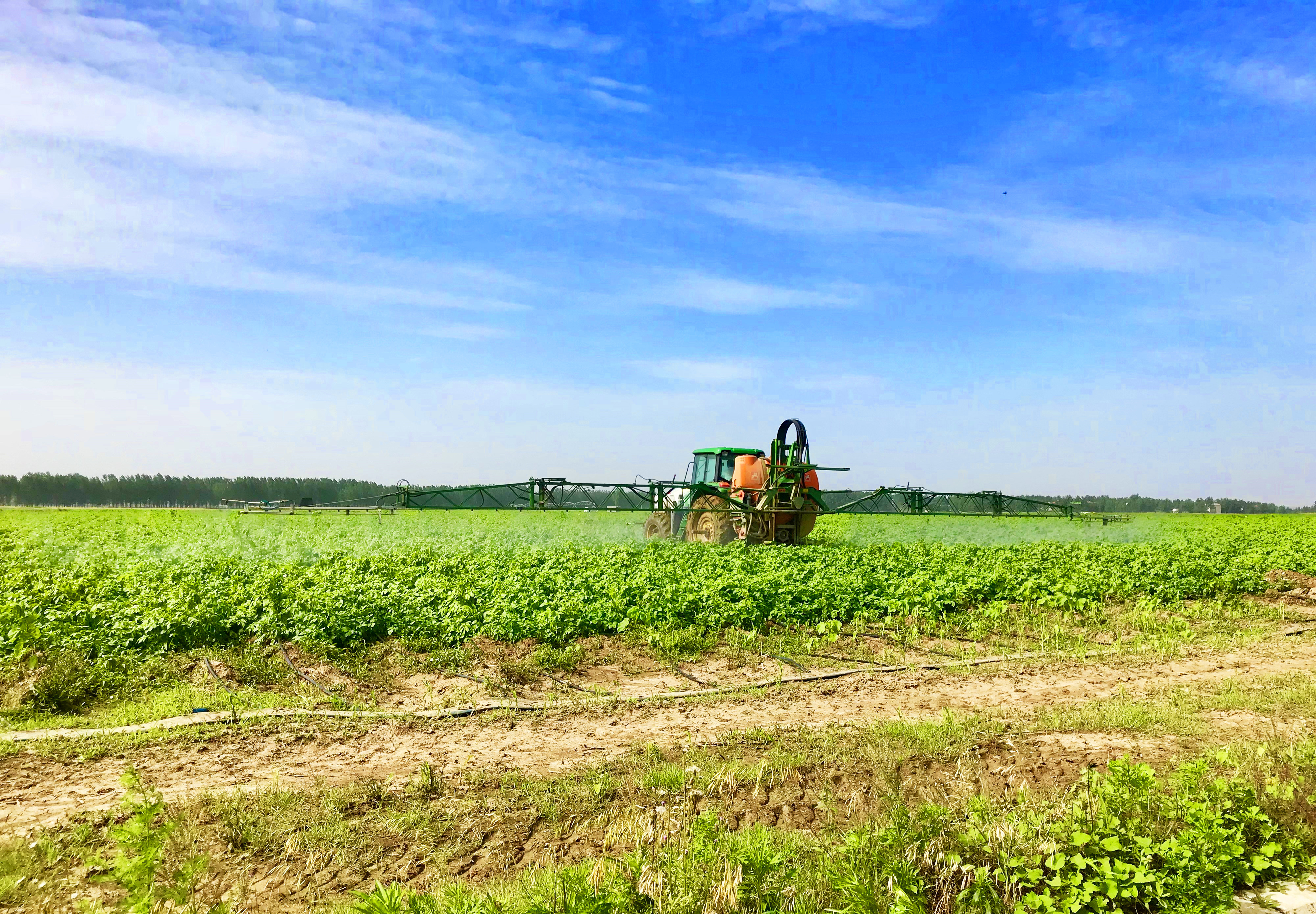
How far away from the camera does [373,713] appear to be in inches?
318

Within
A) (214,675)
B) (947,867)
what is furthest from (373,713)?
(947,867)

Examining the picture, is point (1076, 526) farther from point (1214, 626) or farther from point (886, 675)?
point (886, 675)

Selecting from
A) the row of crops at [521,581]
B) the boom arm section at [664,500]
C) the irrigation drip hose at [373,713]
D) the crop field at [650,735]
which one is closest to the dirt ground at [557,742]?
the crop field at [650,735]

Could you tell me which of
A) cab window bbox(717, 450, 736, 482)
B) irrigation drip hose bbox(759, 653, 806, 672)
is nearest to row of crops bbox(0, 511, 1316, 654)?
irrigation drip hose bbox(759, 653, 806, 672)

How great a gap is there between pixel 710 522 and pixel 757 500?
1.28 meters

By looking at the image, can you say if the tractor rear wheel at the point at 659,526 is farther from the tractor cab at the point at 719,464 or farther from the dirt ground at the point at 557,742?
the dirt ground at the point at 557,742

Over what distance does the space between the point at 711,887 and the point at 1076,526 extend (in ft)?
90.3

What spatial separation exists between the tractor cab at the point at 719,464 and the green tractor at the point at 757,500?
0.09 feet

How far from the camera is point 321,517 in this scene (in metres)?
30.0

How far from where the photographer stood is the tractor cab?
21.7 m

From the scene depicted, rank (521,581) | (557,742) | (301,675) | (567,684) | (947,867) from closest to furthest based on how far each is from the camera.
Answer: (947,867), (557,742), (567,684), (301,675), (521,581)

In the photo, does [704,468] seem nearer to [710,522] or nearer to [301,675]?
[710,522]

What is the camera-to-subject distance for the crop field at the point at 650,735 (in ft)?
14.4

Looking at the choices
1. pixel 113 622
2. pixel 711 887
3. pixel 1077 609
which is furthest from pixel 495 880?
pixel 1077 609
